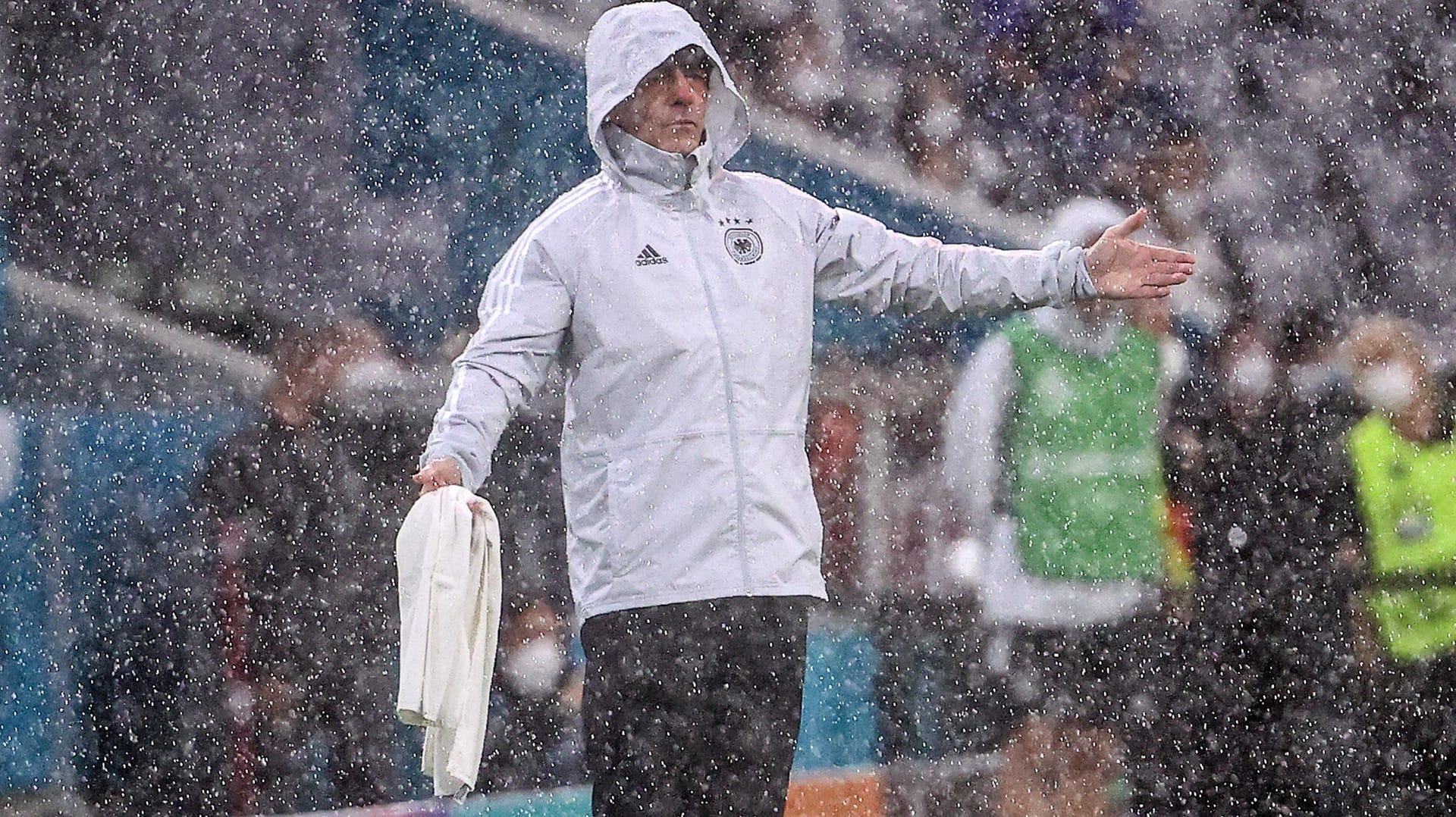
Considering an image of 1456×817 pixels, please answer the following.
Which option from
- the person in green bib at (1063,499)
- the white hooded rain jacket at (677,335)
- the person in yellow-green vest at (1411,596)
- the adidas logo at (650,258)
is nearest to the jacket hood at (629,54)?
the white hooded rain jacket at (677,335)

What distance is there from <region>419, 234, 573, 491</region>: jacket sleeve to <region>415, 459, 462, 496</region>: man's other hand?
10mm

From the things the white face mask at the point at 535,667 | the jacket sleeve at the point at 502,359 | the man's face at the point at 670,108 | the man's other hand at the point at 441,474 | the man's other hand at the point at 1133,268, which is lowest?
the white face mask at the point at 535,667

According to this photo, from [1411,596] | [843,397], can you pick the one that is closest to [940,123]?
[843,397]

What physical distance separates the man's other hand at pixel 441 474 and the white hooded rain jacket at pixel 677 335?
2cm

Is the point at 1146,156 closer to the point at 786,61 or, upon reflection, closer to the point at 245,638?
the point at 786,61

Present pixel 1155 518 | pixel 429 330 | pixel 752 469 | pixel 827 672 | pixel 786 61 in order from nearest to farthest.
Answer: pixel 752 469, pixel 1155 518, pixel 827 672, pixel 429 330, pixel 786 61

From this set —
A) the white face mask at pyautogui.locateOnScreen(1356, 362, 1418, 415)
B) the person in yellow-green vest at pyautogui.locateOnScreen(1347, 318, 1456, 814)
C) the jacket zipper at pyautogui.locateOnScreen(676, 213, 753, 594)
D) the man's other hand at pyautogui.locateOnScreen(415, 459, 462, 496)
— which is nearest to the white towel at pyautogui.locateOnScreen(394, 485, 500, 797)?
the man's other hand at pyautogui.locateOnScreen(415, 459, 462, 496)

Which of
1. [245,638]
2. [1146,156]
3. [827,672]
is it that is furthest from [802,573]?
[1146,156]

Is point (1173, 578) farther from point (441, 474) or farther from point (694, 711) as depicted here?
point (441, 474)

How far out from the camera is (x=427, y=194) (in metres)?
4.70

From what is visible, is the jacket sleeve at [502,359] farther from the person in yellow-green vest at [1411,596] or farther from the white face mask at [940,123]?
the white face mask at [940,123]

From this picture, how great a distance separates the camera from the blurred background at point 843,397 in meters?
3.75

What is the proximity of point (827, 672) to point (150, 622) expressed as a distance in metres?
1.66

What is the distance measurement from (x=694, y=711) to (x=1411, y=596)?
2.08m
